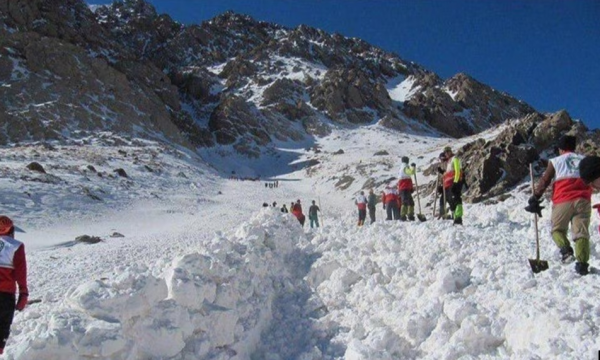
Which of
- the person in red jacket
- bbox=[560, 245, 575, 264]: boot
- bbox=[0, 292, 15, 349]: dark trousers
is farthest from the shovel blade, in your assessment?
bbox=[0, 292, 15, 349]: dark trousers

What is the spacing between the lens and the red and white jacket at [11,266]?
4.95m

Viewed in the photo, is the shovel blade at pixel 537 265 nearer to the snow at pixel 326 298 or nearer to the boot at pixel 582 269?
the snow at pixel 326 298

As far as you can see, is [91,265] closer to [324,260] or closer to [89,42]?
[324,260]

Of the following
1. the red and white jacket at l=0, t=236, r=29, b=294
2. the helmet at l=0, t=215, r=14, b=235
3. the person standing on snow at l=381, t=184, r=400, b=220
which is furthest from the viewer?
the person standing on snow at l=381, t=184, r=400, b=220

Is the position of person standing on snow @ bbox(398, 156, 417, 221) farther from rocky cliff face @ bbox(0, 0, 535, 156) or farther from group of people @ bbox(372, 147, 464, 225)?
rocky cliff face @ bbox(0, 0, 535, 156)

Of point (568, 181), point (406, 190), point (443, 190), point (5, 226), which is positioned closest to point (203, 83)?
point (406, 190)

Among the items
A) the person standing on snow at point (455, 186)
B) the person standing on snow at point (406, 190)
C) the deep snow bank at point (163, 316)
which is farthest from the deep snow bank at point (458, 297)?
the person standing on snow at point (406, 190)

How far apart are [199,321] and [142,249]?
377 inches

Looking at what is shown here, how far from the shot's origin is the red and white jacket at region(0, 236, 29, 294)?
495 centimetres

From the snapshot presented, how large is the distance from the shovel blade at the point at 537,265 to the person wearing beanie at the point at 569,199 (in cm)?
25

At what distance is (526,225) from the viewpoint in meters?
8.31

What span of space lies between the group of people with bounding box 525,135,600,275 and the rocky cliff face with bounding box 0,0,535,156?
2133 inches

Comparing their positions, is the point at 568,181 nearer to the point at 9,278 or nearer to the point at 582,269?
the point at 582,269

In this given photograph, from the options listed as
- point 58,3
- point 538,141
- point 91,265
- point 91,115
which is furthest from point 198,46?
point 91,265
